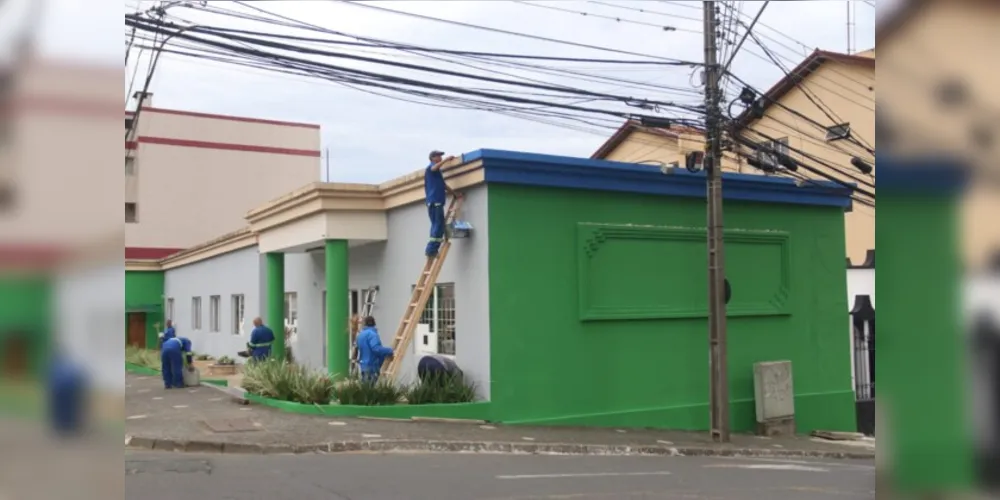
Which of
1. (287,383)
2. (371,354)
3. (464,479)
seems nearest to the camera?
(464,479)

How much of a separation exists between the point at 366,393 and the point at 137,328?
2704cm

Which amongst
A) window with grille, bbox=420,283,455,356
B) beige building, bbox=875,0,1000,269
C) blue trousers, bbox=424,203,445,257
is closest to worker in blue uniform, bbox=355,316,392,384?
window with grille, bbox=420,283,455,356

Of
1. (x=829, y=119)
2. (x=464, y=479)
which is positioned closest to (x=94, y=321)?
(x=464, y=479)

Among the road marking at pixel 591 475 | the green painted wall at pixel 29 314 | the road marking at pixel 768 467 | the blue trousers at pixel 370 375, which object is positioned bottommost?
the road marking at pixel 768 467

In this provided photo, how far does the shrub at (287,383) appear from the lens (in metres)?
14.5

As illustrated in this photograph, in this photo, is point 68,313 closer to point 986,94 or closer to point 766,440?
point 986,94

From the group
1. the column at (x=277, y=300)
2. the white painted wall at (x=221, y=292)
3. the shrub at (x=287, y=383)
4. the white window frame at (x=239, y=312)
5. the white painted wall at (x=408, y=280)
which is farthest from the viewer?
the white window frame at (x=239, y=312)

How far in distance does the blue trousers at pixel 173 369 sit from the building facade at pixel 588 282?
7.90ft

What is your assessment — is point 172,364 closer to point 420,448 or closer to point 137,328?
point 420,448

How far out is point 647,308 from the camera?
16.2 metres

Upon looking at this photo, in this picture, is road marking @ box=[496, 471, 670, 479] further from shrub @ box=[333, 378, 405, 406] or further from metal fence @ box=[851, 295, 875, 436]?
metal fence @ box=[851, 295, 875, 436]

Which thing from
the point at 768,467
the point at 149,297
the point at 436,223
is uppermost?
the point at 436,223

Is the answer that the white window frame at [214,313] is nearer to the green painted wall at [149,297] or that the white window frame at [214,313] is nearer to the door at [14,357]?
the green painted wall at [149,297]

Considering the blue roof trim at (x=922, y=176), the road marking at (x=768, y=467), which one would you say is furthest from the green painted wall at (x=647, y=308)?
the blue roof trim at (x=922, y=176)
